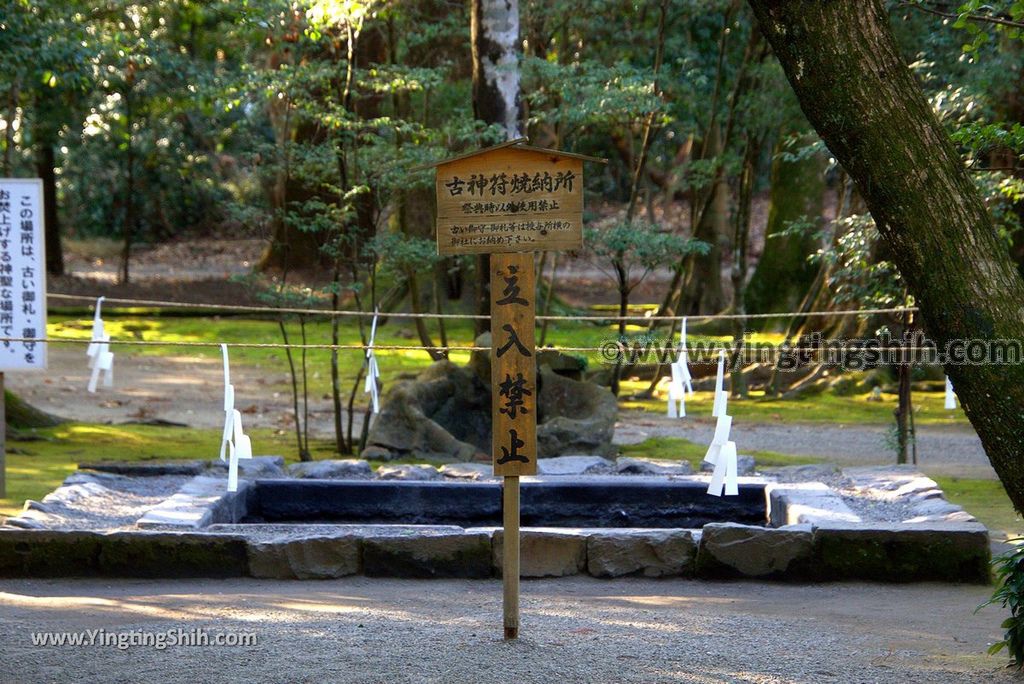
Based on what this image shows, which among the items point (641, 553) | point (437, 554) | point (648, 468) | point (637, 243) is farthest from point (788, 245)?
point (437, 554)

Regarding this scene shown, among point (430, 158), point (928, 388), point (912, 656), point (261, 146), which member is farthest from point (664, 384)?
point (912, 656)

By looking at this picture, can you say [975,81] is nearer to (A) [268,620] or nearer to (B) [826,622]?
(B) [826,622]

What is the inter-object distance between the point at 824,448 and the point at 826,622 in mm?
5879

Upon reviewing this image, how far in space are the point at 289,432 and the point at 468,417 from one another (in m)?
2.23

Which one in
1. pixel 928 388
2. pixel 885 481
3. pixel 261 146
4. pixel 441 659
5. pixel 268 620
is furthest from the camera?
pixel 928 388

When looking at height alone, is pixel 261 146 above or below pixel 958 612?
above

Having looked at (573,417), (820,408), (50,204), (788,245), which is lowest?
(820,408)

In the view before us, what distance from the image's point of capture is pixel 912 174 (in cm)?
409

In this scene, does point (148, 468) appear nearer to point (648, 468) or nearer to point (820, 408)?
point (648, 468)

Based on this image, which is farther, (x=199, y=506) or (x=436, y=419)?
(x=436, y=419)

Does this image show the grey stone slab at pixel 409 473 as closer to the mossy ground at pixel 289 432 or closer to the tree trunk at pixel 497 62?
the mossy ground at pixel 289 432

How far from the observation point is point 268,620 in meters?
5.55

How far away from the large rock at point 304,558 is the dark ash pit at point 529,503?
163cm

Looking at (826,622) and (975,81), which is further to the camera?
(975,81)
